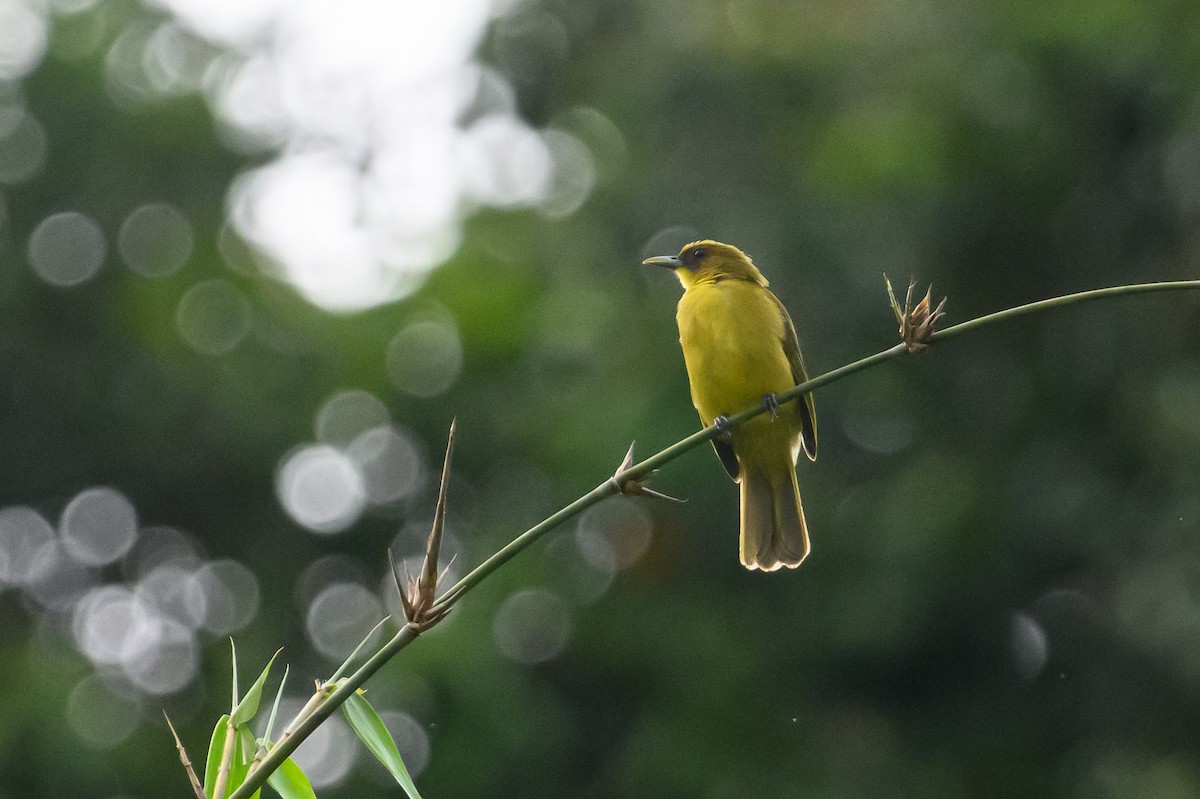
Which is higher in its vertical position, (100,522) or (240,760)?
(240,760)

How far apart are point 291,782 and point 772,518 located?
278cm

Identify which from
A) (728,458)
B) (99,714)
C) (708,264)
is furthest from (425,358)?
(728,458)

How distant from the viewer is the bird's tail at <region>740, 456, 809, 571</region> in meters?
4.20

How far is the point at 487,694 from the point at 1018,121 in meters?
4.64

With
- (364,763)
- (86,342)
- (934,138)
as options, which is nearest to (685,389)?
(934,138)

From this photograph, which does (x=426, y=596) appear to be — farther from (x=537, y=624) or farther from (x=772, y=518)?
(x=537, y=624)

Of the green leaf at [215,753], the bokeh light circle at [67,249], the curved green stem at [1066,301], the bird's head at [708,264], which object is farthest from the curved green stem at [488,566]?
the bokeh light circle at [67,249]

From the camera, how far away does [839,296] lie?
8414 mm

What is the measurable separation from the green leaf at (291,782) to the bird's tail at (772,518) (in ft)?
8.12

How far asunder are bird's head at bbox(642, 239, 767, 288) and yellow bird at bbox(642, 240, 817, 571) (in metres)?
0.05

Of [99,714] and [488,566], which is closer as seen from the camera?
[488,566]

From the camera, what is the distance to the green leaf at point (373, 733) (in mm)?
1599

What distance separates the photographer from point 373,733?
1.63 metres

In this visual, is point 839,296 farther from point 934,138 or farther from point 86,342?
point 86,342
